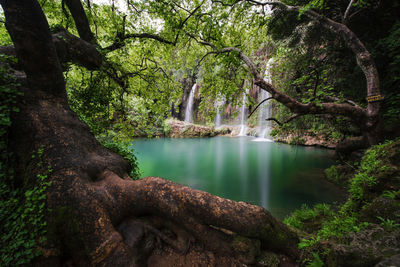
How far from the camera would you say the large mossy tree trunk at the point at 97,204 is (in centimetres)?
185

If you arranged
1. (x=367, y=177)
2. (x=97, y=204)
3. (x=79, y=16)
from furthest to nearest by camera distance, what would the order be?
(x=79, y=16) → (x=367, y=177) → (x=97, y=204)

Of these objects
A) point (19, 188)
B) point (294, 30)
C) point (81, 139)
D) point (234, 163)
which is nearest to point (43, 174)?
point (19, 188)

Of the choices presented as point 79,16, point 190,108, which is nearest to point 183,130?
point 190,108

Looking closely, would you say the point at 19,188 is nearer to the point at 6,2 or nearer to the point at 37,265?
the point at 37,265

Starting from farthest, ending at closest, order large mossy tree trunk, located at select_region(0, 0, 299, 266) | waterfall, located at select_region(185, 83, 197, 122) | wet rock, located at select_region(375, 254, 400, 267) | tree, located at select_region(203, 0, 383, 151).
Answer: waterfall, located at select_region(185, 83, 197, 122) → tree, located at select_region(203, 0, 383, 151) → large mossy tree trunk, located at select_region(0, 0, 299, 266) → wet rock, located at select_region(375, 254, 400, 267)

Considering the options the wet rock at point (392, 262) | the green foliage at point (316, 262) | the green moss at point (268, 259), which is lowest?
the green moss at point (268, 259)

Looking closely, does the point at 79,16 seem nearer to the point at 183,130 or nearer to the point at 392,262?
the point at 392,262

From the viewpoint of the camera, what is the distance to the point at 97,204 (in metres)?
2.02

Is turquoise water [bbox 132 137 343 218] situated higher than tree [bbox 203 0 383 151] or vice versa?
tree [bbox 203 0 383 151]

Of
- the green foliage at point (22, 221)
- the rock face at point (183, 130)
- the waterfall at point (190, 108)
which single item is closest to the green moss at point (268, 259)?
the green foliage at point (22, 221)

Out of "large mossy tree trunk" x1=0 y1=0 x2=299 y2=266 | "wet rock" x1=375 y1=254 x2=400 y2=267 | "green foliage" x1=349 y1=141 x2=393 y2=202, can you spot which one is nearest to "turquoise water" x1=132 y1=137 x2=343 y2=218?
"green foliage" x1=349 y1=141 x2=393 y2=202

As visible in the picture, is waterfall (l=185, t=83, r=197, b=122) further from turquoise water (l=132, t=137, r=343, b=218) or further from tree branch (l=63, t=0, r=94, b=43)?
tree branch (l=63, t=0, r=94, b=43)

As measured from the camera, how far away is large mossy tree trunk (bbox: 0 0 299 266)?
72.7 inches

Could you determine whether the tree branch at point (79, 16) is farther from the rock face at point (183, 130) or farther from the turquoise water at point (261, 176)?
the rock face at point (183, 130)
